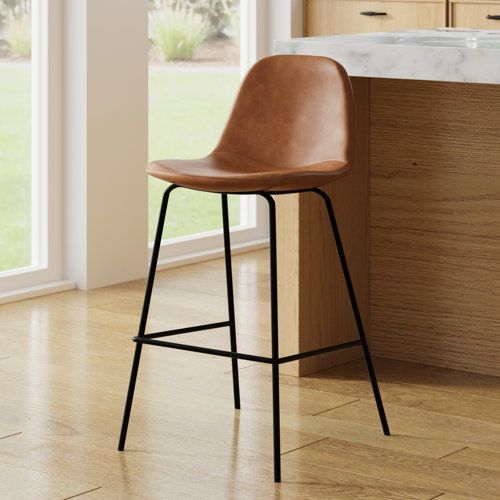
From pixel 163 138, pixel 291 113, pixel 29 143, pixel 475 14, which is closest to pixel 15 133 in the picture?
pixel 29 143

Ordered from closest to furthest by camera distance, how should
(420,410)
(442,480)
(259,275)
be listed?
(442,480) → (420,410) → (259,275)

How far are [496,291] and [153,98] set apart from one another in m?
2.16

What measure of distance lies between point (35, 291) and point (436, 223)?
1.65 metres

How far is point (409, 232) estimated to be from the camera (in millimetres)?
3602

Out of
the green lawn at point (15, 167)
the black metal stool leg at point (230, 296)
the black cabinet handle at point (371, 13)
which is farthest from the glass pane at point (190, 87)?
the black metal stool leg at point (230, 296)

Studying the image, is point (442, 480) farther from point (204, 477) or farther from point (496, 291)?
point (496, 291)

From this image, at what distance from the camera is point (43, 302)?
444 cm

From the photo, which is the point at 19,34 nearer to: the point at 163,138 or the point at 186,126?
the point at 163,138

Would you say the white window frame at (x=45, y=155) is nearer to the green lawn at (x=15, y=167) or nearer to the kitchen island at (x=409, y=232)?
the green lawn at (x=15, y=167)

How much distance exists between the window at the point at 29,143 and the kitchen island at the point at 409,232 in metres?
1.47

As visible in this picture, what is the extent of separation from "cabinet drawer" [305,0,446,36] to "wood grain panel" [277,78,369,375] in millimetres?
1880

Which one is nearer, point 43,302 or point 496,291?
point 496,291

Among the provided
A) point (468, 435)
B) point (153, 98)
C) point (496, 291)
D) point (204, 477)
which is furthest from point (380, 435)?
point (153, 98)

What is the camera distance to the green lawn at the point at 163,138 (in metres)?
4.57
